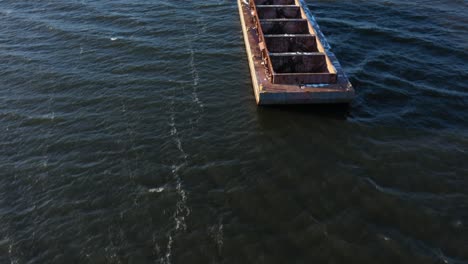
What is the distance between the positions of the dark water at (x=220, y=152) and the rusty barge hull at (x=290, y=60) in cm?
130

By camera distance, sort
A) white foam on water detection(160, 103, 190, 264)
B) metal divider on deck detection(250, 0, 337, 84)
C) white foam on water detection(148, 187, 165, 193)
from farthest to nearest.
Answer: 1. metal divider on deck detection(250, 0, 337, 84)
2. white foam on water detection(148, 187, 165, 193)
3. white foam on water detection(160, 103, 190, 264)

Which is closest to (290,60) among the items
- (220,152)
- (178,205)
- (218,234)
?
(220,152)

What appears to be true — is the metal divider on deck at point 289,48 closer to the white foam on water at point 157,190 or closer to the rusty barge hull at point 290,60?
the rusty barge hull at point 290,60

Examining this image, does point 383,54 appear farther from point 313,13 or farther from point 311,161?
point 311,161

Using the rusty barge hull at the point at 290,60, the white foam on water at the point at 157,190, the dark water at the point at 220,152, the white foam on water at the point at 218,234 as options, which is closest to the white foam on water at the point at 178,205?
the dark water at the point at 220,152

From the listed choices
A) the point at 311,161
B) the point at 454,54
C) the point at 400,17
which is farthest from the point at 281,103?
the point at 400,17

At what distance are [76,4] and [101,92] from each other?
62.9ft

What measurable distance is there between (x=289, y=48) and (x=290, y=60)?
311cm

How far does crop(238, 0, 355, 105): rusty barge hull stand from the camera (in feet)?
82.4

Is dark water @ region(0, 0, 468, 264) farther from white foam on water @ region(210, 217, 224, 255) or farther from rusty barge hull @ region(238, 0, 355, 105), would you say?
rusty barge hull @ region(238, 0, 355, 105)

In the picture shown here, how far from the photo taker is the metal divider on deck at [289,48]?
25781 mm

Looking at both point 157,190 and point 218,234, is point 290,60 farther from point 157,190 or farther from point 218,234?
point 218,234

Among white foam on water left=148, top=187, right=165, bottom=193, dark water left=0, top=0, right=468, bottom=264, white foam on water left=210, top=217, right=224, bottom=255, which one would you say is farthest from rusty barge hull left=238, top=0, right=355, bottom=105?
A: white foam on water left=210, top=217, right=224, bottom=255

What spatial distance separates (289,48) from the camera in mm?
30719
